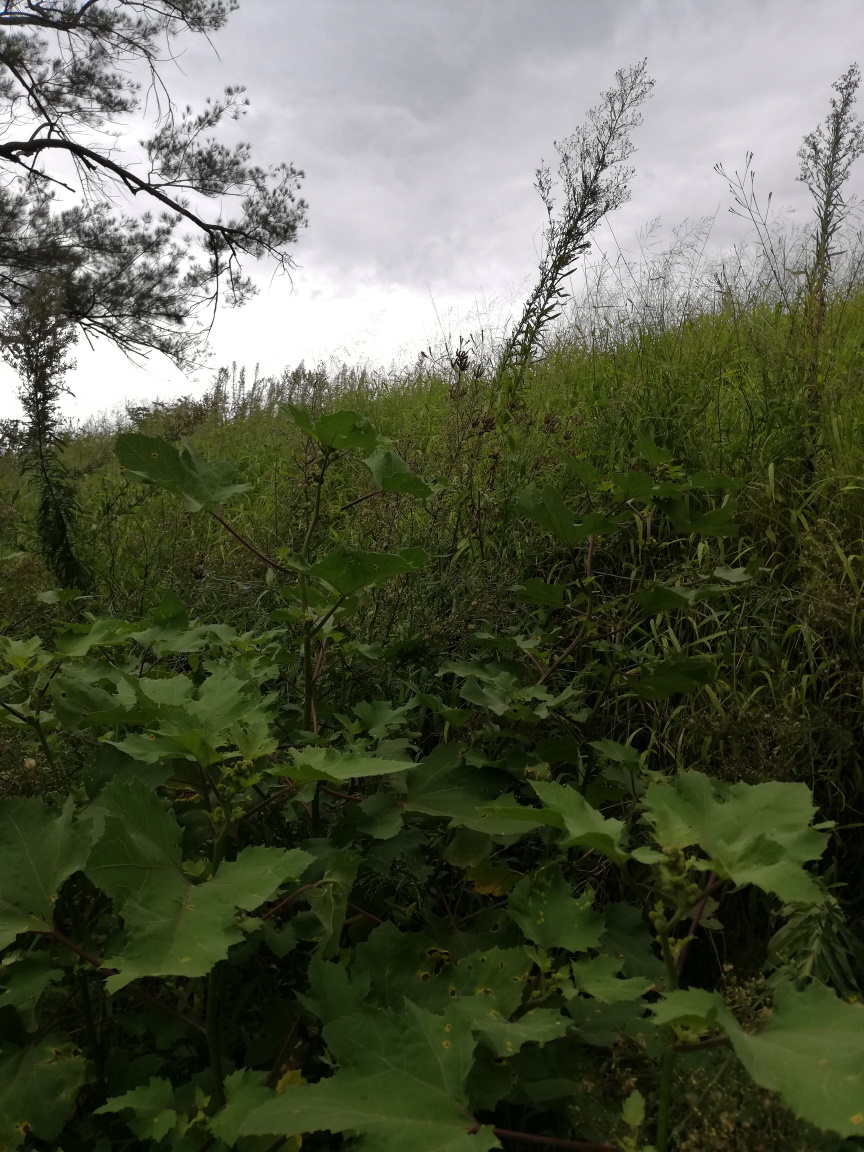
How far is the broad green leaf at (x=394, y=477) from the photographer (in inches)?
52.4

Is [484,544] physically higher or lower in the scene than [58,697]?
higher

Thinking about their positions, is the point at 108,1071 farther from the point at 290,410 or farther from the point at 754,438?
the point at 754,438

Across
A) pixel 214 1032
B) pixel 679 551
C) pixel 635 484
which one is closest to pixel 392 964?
pixel 214 1032

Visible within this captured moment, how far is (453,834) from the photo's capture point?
146cm

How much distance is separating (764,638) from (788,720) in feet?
1.89

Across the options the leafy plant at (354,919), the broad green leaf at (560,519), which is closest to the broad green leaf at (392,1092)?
the leafy plant at (354,919)

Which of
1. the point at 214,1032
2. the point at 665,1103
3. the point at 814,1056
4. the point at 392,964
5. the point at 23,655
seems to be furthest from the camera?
the point at 23,655

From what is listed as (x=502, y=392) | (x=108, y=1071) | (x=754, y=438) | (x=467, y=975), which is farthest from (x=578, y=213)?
(x=108, y=1071)

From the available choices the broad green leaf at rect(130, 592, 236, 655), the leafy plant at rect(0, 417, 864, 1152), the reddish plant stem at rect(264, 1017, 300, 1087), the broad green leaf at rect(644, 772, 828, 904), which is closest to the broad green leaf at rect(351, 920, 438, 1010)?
the leafy plant at rect(0, 417, 864, 1152)

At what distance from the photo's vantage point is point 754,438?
2902mm

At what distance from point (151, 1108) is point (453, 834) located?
2.28 feet

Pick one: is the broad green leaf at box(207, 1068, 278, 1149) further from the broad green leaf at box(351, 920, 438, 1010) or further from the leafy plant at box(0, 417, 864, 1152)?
the broad green leaf at box(351, 920, 438, 1010)

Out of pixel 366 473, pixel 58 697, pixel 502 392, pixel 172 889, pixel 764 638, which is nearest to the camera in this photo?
pixel 172 889

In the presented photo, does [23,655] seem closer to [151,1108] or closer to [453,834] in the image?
[151,1108]
